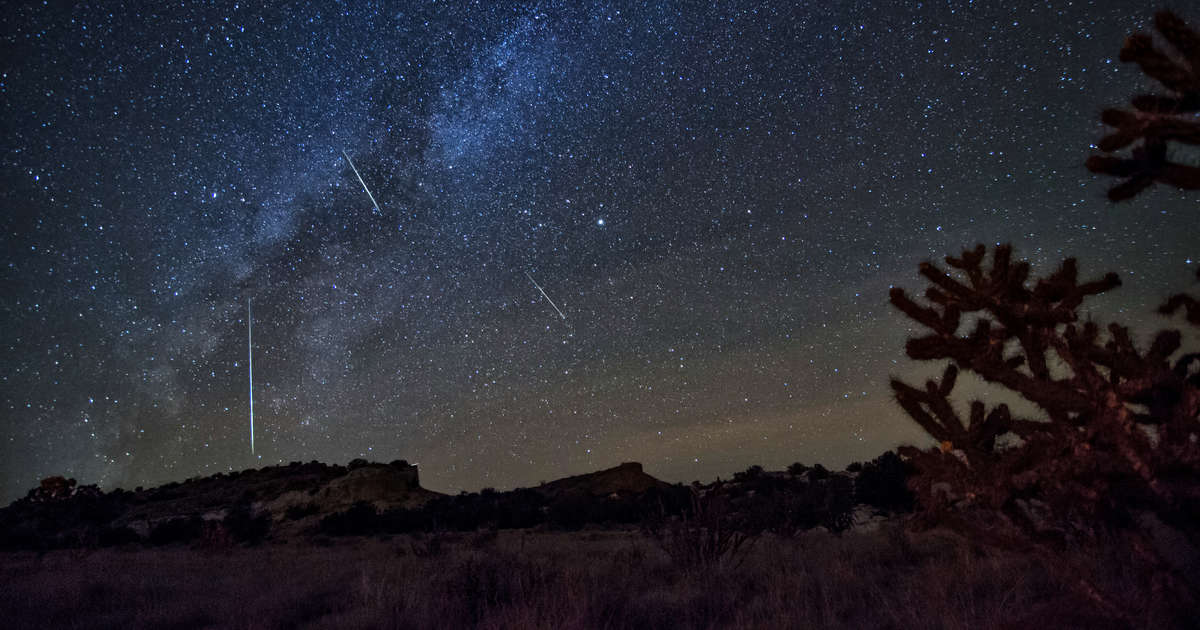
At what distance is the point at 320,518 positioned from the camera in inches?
1287

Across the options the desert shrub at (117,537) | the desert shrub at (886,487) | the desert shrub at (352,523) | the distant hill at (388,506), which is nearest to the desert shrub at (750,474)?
the distant hill at (388,506)

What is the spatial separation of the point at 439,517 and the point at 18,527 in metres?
23.9

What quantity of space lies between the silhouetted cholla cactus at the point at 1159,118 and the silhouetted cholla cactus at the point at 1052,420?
1.64 m

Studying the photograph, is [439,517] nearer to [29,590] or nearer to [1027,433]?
[29,590]

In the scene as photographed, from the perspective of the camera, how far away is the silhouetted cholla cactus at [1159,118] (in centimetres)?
353

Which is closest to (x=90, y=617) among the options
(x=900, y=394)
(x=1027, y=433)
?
(x=900, y=394)

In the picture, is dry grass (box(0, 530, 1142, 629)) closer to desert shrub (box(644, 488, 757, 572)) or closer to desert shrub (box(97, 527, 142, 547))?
desert shrub (box(644, 488, 757, 572))

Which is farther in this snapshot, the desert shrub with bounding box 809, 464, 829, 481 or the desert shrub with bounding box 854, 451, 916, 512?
the desert shrub with bounding box 809, 464, 829, 481

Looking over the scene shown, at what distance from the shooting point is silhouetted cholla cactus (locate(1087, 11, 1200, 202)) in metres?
3.53

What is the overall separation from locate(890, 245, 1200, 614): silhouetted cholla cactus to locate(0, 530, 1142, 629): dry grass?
33.4 inches

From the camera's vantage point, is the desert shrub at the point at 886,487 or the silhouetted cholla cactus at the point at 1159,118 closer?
the silhouetted cholla cactus at the point at 1159,118

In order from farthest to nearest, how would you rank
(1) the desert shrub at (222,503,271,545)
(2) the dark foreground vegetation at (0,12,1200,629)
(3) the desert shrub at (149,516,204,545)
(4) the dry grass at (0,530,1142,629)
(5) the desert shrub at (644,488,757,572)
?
(3) the desert shrub at (149,516,204,545)
(1) the desert shrub at (222,503,271,545)
(5) the desert shrub at (644,488,757,572)
(4) the dry grass at (0,530,1142,629)
(2) the dark foreground vegetation at (0,12,1200,629)

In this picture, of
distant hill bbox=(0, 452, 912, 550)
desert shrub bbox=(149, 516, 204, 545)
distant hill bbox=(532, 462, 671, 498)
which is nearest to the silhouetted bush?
distant hill bbox=(0, 452, 912, 550)

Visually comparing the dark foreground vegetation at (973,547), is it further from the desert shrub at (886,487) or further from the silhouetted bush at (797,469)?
the silhouetted bush at (797,469)
